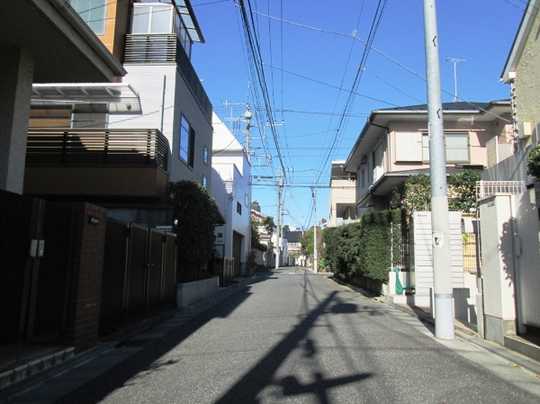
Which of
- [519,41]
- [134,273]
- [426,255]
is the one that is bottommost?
[134,273]

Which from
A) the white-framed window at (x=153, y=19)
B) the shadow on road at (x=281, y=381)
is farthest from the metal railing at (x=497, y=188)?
the white-framed window at (x=153, y=19)

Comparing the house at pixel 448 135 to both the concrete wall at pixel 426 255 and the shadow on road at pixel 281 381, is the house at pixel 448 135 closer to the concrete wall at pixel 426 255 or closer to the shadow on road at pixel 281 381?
the concrete wall at pixel 426 255

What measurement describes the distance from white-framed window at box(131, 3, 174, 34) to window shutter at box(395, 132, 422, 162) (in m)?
11.0

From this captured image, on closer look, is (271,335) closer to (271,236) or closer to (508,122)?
(508,122)

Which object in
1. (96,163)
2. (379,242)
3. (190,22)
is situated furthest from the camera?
(190,22)

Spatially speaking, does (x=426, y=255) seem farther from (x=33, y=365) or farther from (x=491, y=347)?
(x=33, y=365)

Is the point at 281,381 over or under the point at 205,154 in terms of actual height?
under

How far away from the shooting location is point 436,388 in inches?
230

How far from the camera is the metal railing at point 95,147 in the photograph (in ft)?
53.1

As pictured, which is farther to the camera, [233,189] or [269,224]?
[269,224]

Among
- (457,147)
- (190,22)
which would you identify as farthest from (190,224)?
(457,147)

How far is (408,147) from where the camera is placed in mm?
23219

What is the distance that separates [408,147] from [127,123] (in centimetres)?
1233

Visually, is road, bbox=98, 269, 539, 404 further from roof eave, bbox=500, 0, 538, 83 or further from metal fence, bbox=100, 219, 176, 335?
roof eave, bbox=500, 0, 538, 83
